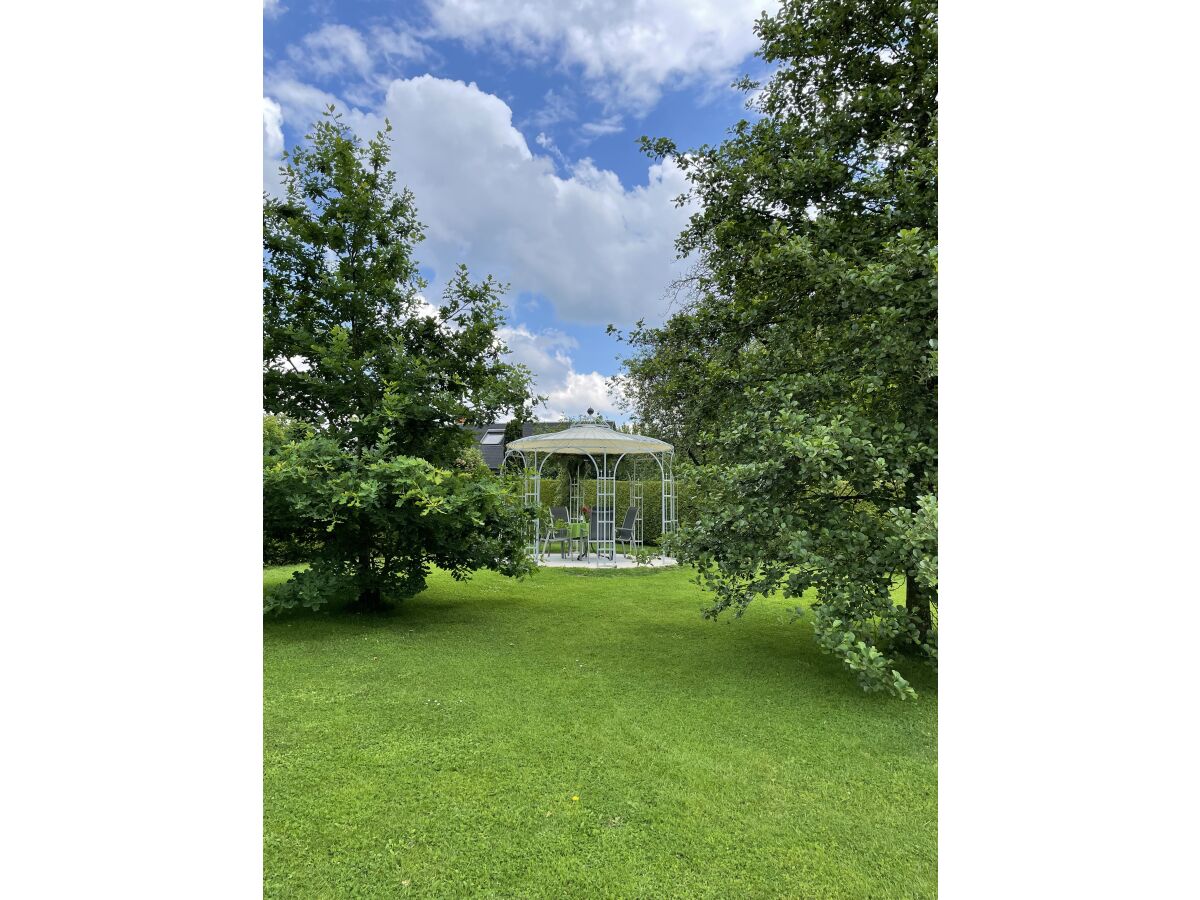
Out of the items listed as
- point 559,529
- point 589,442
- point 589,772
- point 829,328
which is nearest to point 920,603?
point 829,328

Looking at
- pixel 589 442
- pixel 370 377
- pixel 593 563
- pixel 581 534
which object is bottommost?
pixel 593 563

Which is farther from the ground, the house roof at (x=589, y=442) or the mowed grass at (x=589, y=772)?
the house roof at (x=589, y=442)

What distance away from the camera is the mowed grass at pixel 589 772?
7.16 feet

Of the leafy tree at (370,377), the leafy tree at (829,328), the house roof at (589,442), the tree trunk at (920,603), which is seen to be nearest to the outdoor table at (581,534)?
the house roof at (589,442)

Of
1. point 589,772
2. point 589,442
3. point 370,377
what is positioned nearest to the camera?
point 589,772

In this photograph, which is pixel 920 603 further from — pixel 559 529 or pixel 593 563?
pixel 559 529

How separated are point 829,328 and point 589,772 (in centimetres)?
334

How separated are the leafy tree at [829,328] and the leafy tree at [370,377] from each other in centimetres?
235

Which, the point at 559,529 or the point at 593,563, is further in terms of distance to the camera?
the point at 559,529

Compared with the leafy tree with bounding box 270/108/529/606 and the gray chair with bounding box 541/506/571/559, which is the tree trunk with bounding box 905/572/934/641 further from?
the gray chair with bounding box 541/506/571/559

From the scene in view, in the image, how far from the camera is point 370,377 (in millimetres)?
6012

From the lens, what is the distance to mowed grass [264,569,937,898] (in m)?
2.18

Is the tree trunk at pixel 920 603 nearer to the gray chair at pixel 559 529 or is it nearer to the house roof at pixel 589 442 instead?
the house roof at pixel 589 442
